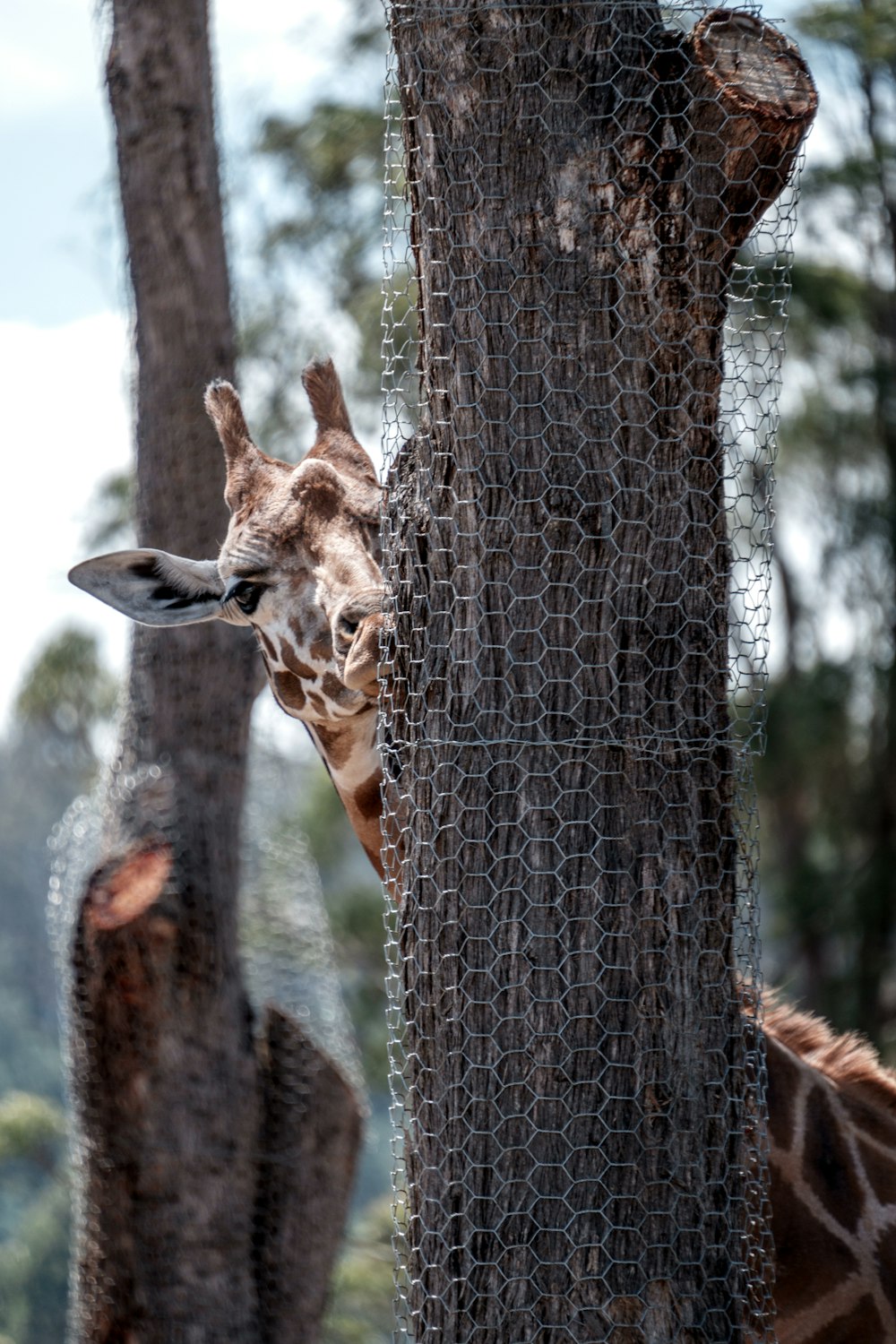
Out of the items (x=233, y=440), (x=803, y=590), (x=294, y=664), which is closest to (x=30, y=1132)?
(x=803, y=590)

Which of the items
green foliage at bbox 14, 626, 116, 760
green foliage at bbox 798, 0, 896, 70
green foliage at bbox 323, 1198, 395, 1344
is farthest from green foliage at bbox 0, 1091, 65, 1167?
green foliage at bbox 798, 0, 896, 70

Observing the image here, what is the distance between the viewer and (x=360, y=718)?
110 inches

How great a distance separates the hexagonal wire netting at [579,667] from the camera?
6.29 ft

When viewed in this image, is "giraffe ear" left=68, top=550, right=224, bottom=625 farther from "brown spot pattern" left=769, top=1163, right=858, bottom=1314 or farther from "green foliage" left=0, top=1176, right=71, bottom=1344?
"green foliage" left=0, top=1176, right=71, bottom=1344

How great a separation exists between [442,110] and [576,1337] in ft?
5.55

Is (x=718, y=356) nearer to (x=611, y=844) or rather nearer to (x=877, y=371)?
(x=611, y=844)

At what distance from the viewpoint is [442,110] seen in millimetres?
2031

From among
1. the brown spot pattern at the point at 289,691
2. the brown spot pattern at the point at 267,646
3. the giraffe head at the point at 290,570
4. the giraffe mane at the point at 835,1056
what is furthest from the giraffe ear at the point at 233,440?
the giraffe mane at the point at 835,1056

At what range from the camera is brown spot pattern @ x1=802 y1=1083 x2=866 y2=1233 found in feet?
9.12

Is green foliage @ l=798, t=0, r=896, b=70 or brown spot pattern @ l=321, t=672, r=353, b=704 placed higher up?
green foliage @ l=798, t=0, r=896, b=70

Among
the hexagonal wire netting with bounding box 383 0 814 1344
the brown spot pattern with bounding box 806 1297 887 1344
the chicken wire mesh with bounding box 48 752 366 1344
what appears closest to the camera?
the hexagonal wire netting with bounding box 383 0 814 1344

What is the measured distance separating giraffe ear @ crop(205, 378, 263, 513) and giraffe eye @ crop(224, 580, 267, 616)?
0.75ft

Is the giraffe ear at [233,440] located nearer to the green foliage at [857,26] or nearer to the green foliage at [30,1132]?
the green foliage at [857,26]

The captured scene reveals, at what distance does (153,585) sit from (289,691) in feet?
1.50
